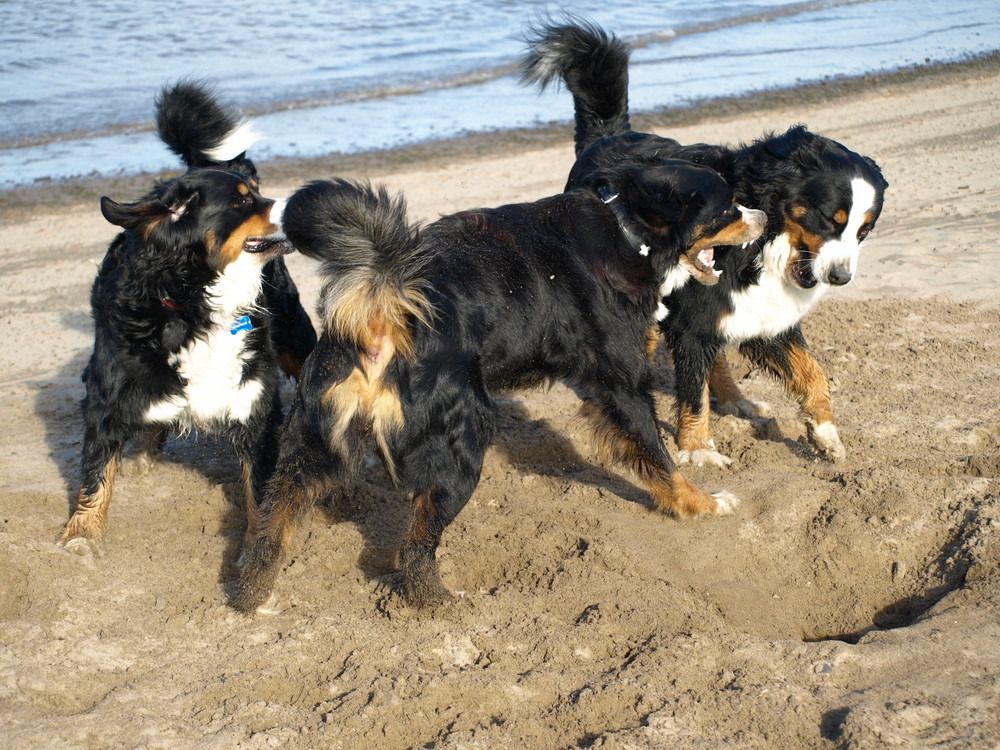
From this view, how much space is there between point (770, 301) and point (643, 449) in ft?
3.50

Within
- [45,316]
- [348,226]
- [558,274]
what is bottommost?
[45,316]

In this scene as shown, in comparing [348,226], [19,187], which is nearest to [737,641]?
[348,226]

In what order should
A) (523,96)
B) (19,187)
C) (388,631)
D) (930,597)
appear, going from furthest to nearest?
(523,96), (19,187), (930,597), (388,631)

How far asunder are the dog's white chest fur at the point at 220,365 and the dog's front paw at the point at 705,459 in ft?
7.42

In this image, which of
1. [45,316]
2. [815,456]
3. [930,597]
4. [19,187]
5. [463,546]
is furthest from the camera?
[19,187]

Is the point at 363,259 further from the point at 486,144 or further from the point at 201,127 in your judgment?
the point at 486,144

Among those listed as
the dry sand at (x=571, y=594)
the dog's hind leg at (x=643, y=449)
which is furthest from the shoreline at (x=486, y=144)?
the dog's hind leg at (x=643, y=449)

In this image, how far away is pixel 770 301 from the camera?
15.4ft

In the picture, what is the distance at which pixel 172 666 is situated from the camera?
3363 millimetres

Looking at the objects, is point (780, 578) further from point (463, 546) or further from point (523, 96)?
point (523, 96)

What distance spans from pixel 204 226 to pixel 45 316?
151 inches

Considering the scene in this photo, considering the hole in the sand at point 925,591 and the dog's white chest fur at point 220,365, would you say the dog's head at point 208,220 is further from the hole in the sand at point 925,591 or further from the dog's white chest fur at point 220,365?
the hole in the sand at point 925,591

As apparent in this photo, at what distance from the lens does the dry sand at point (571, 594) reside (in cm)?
300

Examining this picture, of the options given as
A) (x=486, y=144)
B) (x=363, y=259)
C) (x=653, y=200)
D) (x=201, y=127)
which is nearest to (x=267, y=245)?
(x=363, y=259)
